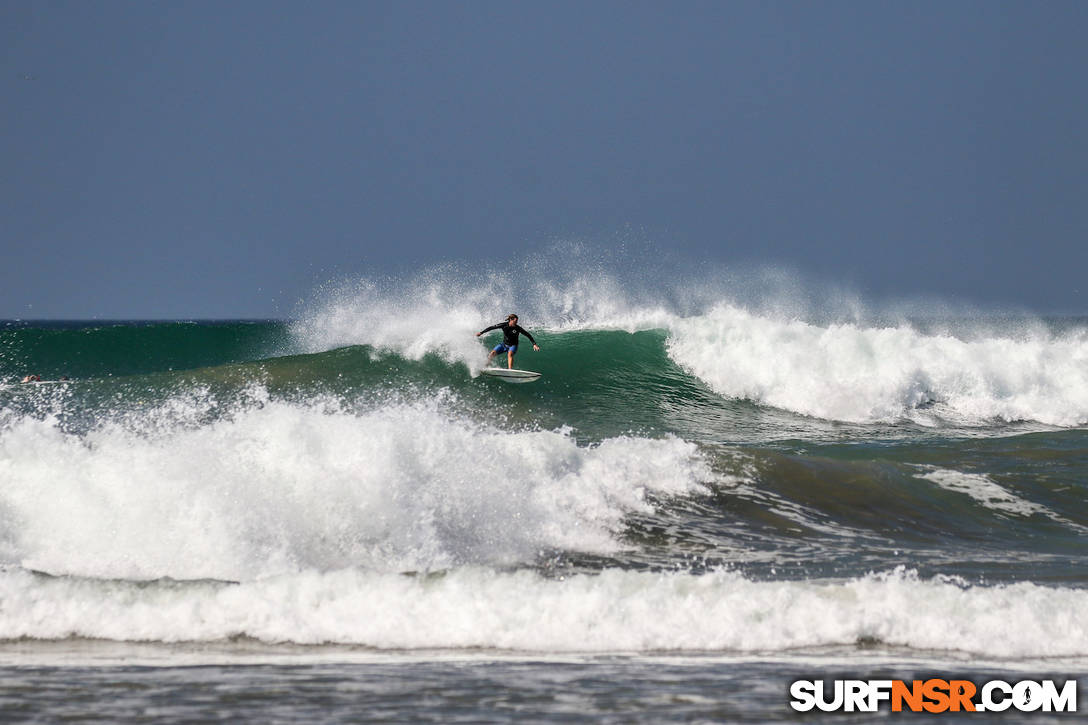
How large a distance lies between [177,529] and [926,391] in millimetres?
16212

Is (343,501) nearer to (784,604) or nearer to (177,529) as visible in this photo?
(177,529)

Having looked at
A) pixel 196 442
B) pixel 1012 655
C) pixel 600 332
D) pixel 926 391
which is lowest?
pixel 1012 655

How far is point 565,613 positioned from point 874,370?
1515 centimetres

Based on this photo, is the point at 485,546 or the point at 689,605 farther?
the point at 485,546

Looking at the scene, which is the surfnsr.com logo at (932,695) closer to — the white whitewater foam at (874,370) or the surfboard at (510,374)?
the surfboard at (510,374)

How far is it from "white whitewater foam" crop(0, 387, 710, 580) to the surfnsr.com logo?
3.31 m

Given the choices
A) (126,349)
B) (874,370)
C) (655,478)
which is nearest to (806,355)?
(874,370)

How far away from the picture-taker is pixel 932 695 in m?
5.00

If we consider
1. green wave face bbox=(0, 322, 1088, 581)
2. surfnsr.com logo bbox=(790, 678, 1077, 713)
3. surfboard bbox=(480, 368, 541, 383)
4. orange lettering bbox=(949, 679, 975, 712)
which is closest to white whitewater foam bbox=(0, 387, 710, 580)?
green wave face bbox=(0, 322, 1088, 581)

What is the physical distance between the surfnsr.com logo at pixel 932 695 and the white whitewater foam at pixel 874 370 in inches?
527

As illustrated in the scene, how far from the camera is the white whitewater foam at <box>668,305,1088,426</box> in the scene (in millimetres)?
19016

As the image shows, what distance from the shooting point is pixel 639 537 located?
868 cm

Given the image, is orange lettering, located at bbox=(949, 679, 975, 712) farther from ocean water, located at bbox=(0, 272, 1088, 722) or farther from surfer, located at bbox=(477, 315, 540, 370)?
surfer, located at bbox=(477, 315, 540, 370)

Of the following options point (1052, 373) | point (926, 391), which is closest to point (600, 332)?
point (926, 391)
